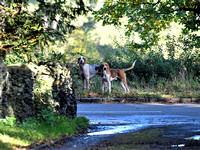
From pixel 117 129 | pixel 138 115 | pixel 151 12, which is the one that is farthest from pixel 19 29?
pixel 151 12

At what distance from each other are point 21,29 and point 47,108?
2.00 m

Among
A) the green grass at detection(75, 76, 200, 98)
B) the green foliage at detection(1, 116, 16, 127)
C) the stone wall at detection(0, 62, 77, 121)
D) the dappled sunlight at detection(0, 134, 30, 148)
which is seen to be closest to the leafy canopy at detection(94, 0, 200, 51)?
the green grass at detection(75, 76, 200, 98)

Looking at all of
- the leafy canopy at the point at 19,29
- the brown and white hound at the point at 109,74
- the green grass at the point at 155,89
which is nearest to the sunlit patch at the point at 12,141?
the leafy canopy at the point at 19,29

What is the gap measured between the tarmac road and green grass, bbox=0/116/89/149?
40cm

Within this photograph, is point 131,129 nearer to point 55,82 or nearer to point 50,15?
point 55,82

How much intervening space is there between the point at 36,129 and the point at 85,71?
11.4 metres

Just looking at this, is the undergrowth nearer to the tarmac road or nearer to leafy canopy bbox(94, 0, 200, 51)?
the tarmac road

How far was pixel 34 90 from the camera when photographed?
26.3ft

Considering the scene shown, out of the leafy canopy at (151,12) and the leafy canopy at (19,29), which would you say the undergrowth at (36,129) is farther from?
the leafy canopy at (151,12)

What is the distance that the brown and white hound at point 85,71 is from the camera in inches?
731

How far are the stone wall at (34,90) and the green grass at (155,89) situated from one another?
27.2ft

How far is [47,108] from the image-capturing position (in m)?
8.19

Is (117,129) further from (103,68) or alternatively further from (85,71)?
(85,71)

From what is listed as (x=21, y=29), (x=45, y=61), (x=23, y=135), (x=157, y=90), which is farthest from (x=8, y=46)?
(x=157, y=90)
